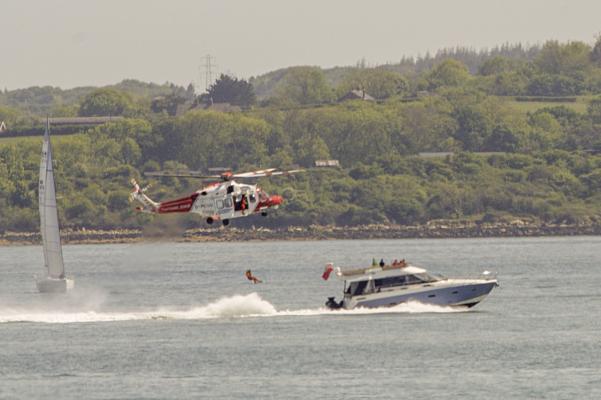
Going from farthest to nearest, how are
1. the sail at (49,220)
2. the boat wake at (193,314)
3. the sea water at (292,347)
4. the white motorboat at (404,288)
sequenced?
the sail at (49,220)
the boat wake at (193,314)
the white motorboat at (404,288)
the sea water at (292,347)

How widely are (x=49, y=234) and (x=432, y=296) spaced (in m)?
46.4

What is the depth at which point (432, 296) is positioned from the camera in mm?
109938

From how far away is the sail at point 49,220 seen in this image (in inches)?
5659

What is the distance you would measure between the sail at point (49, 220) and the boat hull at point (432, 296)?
4103cm

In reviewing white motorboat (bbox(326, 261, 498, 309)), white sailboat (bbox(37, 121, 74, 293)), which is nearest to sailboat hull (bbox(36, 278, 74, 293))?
white sailboat (bbox(37, 121, 74, 293))

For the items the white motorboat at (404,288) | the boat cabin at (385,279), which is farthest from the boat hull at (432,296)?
the boat cabin at (385,279)

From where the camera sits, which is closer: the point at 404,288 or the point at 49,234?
the point at 404,288

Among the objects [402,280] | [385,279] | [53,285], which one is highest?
[385,279]

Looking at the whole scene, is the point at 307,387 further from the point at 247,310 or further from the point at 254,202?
the point at 247,310

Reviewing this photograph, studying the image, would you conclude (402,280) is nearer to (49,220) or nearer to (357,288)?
(357,288)

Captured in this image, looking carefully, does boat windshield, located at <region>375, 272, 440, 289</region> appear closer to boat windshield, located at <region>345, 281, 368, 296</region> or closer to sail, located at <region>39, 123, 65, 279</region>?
boat windshield, located at <region>345, 281, 368, 296</region>

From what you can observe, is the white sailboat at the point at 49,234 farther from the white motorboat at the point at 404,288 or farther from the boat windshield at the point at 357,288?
the boat windshield at the point at 357,288

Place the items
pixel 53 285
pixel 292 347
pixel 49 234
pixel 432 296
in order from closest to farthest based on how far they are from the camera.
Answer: pixel 292 347 < pixel 432 296 < pixel 49 234 < pixel 53 285

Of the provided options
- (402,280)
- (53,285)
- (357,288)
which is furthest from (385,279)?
(53,285)
